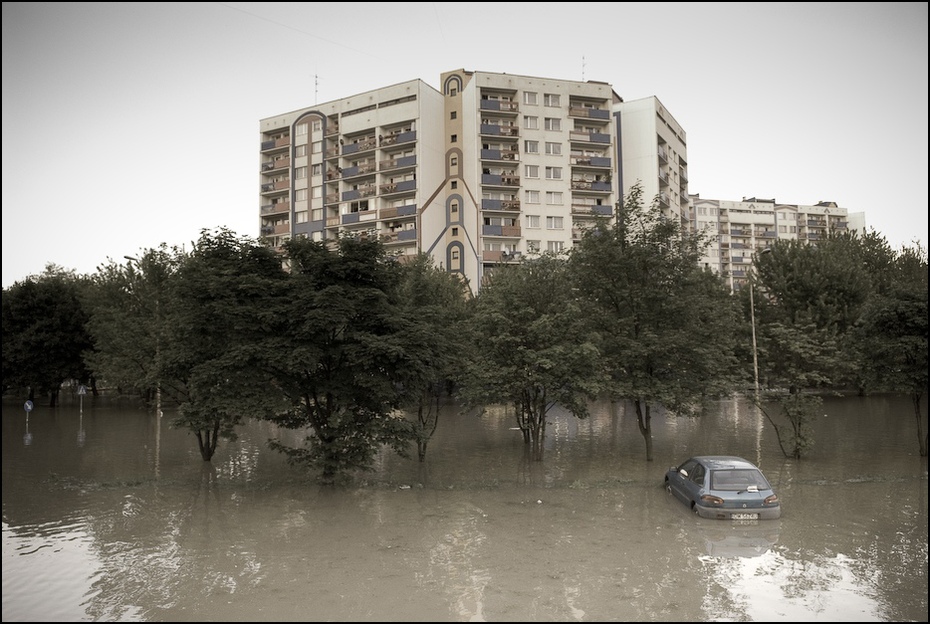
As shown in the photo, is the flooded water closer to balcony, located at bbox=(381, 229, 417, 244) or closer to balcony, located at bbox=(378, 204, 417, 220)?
balcony, located at bbox=(381, 229, 417, 244)

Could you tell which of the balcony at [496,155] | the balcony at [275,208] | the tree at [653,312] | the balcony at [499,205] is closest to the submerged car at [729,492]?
the tree at [653,312]

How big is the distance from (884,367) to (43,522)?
2558 centimetres

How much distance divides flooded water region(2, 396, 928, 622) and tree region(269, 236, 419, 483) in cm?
163

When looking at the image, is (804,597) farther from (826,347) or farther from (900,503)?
(826,347)

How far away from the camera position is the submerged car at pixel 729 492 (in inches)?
565

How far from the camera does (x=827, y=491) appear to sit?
57.2 ft

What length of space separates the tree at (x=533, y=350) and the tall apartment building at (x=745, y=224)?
103 meters

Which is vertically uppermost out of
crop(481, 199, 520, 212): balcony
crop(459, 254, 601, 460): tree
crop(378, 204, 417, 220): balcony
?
crop(481, 199, 520, 212): balcony

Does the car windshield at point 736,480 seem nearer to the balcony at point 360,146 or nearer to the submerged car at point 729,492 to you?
the submerged car at point 729,492

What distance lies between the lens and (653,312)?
75.7 ft

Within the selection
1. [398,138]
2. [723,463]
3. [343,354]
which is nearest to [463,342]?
[343,354]

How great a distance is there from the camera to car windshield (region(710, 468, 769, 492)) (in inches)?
579

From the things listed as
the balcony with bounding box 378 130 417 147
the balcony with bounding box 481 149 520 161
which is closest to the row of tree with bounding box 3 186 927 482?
the balcony with bounding box 481 149 520 161

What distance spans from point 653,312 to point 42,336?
42.8 meters
